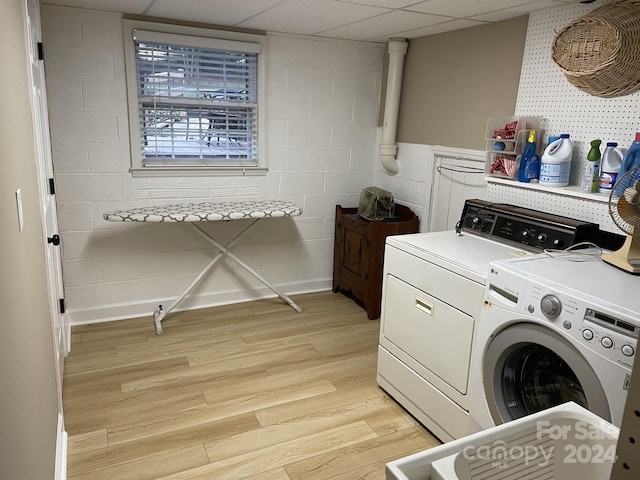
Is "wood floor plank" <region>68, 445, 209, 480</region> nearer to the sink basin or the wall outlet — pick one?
the wall outlet

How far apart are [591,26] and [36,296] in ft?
8.01

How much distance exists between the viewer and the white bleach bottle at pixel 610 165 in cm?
210

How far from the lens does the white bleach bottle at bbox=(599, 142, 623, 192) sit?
2104 mm

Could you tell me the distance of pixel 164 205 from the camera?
340 cm

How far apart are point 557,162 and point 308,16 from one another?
1.65 m

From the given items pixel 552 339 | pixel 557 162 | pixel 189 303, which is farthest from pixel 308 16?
pixel 552 339

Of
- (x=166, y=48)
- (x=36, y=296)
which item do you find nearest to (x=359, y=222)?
(x=166, y=48)

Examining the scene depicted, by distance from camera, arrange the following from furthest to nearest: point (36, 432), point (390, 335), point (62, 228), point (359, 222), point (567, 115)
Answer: point (359, 222)
point (62, 228)
point (390, 335)
point (567, 115)
point (36, 432)

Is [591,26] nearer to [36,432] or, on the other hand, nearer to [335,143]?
[335,143]

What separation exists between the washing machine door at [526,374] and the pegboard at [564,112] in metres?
0.76

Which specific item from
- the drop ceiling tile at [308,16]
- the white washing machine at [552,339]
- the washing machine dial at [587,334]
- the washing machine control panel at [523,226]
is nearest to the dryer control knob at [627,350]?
the white washing machine at [552,339]

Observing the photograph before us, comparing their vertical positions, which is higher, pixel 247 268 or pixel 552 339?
pixel 552 339

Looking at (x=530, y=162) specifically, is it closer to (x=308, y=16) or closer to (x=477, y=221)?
(x=477, y=221)

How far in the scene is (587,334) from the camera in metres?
1.48
